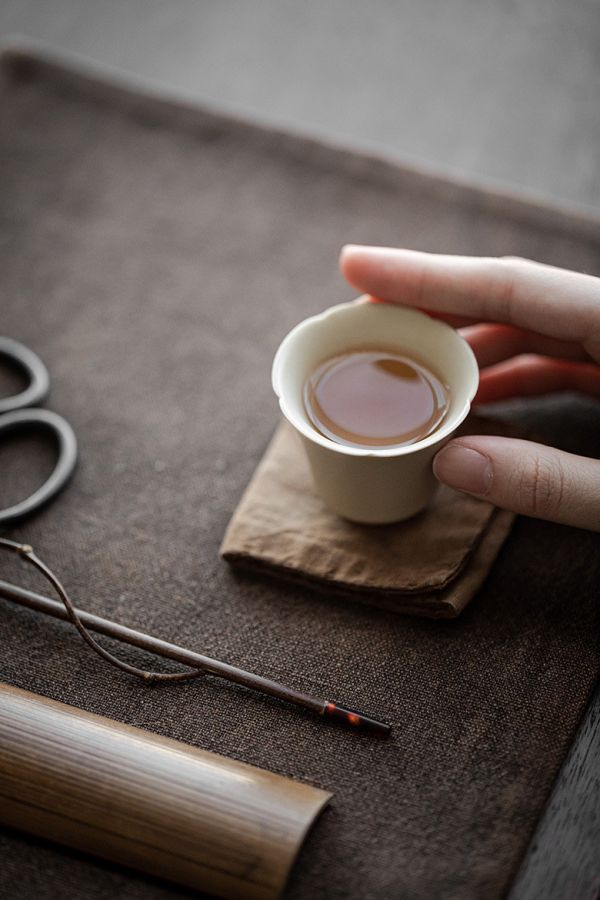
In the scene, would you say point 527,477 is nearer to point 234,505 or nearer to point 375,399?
point 375,399

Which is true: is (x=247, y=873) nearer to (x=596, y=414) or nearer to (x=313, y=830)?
(x=313, y=830)

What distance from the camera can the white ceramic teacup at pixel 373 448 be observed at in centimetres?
61

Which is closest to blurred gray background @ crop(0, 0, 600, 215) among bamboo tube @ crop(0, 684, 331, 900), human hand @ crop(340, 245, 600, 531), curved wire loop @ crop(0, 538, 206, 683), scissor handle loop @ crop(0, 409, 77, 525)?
human hand @ crop(340, 245, 600, 531)

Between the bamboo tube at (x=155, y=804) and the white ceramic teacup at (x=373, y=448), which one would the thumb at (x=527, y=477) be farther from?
the bamboo tube at (x=155, y=804)

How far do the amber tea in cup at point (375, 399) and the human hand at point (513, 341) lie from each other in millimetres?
46

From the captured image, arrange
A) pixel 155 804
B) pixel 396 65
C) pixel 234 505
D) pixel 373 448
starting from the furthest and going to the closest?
pixel 396 65, pixel 234 505, pixel 373 448, pixel 155 804

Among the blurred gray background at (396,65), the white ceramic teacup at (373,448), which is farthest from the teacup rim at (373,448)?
the blurred gray background at (396,65)

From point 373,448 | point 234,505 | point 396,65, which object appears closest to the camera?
point 373,448

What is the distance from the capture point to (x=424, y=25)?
4.28 ft

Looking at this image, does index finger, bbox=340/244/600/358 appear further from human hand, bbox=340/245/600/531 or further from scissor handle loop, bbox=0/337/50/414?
scissor handle loop, bbox=0/337/50/414

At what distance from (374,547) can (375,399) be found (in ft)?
0.42

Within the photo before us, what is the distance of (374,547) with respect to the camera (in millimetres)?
688

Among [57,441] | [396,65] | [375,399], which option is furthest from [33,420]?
[396,65]

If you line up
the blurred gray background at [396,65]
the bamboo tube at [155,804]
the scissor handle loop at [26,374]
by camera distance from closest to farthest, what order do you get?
1. the bamboo tube at [155,804]
2. the scissor handle loop at [26,374]
3. the blurred gray background at [396,65]
